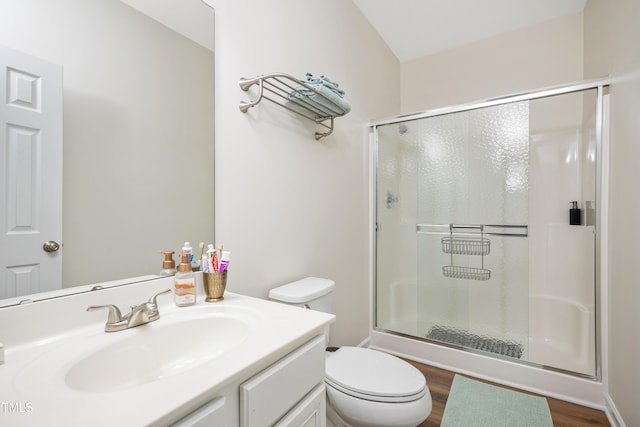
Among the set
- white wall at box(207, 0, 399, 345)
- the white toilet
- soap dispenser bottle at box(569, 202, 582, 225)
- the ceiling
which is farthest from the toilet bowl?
the ceiling

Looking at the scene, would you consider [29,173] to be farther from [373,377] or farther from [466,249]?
[466,249]

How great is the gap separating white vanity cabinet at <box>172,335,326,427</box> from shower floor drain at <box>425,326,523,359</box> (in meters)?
1.53

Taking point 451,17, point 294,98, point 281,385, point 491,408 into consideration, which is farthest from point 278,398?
point 451,17

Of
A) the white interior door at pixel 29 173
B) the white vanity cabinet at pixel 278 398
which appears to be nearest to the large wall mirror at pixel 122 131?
the white interior door at pixel 29 173

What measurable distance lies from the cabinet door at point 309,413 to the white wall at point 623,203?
1347 millimetres

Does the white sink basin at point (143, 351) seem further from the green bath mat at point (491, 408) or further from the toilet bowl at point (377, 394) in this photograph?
the green bath mat at point (491, 408)

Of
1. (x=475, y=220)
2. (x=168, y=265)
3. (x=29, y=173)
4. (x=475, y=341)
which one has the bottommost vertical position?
(x=475, y=341)

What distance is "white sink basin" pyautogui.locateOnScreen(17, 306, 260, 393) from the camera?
629mm

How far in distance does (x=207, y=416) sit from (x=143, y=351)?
13.9 inches

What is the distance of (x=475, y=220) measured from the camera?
81.0 inches

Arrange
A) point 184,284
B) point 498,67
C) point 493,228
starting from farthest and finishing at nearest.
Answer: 1. point 498,67
2. point 493,228
3. point 184,284

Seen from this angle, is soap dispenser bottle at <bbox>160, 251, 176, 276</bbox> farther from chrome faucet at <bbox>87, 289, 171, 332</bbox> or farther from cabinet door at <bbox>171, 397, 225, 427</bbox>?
cabinet door at <bbox>171, 397, 225, 427</bbox>

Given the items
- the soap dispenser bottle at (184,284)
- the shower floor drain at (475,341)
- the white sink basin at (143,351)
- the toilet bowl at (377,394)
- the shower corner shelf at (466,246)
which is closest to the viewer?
the white sink basin at (143,351)

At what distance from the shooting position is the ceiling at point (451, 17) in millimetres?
2104
